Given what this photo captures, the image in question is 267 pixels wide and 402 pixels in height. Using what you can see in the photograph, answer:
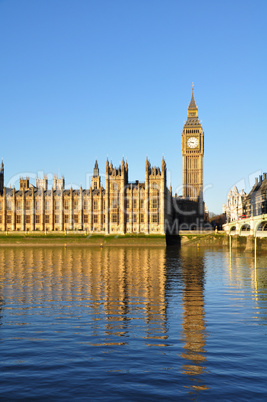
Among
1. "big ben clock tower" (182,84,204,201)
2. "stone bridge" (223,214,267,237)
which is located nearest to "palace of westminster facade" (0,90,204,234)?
"big ben clock tower" (182,84,204,201)

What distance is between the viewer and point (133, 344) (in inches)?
735

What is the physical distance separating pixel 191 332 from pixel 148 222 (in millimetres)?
113704

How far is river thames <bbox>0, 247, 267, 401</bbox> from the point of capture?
13773mm

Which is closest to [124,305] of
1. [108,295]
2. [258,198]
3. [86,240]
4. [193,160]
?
[108,295]

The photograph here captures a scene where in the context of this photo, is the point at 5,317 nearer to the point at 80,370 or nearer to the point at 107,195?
the point at 80,370

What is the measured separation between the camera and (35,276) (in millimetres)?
45844

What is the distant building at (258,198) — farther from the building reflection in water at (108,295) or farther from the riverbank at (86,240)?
the building reflection in water at (108,295)

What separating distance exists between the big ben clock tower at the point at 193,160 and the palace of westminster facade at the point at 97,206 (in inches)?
533

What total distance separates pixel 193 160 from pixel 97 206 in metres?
63.4

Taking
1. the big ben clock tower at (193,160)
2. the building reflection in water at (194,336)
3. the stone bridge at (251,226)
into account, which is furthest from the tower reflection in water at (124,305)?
the big ben clock tower at (193,160)

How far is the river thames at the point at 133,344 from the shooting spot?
1377 centimetres

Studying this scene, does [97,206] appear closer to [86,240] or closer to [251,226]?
[86,240]

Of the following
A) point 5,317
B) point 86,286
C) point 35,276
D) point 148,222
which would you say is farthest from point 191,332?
point 148,222

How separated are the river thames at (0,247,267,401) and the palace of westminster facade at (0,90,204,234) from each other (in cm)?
9950
